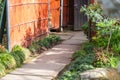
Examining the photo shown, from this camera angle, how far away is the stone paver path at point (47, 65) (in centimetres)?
709

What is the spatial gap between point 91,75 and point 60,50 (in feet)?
16.9

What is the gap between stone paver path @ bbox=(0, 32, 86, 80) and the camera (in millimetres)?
7090

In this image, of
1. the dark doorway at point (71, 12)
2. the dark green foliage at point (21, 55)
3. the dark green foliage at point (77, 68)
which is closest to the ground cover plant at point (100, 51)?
the dark green foliage at point (77, 68)

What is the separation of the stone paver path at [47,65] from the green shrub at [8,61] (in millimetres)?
168

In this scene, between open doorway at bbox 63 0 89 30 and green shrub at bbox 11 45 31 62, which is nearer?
green shrub at bbox 11 45 31 62

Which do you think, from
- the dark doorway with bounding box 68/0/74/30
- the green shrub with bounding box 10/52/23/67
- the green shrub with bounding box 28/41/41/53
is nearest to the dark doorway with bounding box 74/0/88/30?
the dark doorway with bounding box 68/0/74/30

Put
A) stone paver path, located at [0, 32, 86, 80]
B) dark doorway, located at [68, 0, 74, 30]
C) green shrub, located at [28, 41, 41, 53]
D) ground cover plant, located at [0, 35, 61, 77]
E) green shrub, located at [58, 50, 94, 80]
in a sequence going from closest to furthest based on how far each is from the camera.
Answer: green shrub, located at [58, 50, 94, 80], stone paver path, located at [0, 32, 86, 80], ground cover plant, located at [0, 35, 61, 77], green shrub, located at [28, 41, 41, 53], dark doorway, located at [68, 0, 74, 30]

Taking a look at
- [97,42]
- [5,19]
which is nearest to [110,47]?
[97,42]

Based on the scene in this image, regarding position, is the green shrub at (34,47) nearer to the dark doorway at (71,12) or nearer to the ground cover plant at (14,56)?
the ground cover plant at (14,56)

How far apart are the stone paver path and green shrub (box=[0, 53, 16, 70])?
0.17 metres

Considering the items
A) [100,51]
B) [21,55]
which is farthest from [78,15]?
[100,51]

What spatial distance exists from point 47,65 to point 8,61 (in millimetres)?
1055

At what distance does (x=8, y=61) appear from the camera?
765cm

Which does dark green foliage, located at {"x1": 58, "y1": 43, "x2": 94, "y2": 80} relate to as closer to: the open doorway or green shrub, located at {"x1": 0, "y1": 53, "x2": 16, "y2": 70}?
green shrub, located at {"x1": 0, "y1": 53, "x2": 16, "y2": 70}
